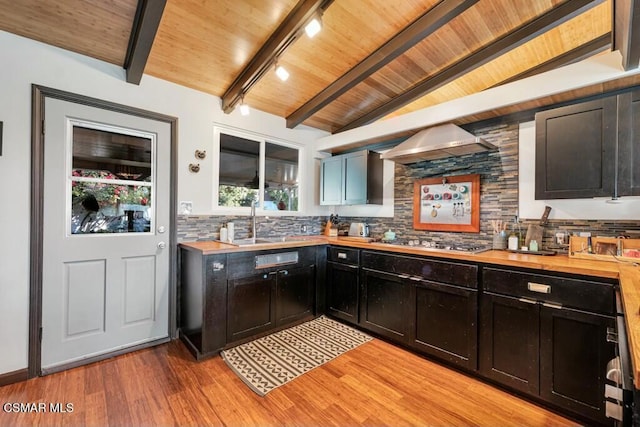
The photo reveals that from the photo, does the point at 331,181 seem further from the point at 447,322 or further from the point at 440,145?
the point at 447,322

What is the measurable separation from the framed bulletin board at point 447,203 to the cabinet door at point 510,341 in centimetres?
97

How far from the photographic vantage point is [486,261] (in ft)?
6.94

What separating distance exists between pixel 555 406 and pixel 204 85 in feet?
12.8

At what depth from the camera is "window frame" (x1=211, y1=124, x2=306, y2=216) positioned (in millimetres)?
3139

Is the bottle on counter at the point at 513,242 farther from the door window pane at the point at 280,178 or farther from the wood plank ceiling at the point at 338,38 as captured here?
the door window pane at the point at 280,178

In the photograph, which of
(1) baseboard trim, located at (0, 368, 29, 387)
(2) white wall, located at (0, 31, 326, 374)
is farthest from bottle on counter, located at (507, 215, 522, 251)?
(1) baseboard trim, located at (0, 368, 29, 387)

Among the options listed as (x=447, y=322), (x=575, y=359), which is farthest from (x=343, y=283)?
(x=575, y=359)

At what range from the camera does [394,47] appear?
2.36m

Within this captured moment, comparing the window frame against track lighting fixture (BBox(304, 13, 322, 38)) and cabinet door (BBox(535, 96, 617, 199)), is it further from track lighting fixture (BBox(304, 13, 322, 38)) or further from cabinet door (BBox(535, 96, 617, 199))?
cabinet door (BBox(535, 96, 617, 199))

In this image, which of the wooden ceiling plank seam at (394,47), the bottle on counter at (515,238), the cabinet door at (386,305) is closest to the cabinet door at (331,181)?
the wooden ceiling plank seam at (394,47)

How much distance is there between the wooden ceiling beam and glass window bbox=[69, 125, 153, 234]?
3.47 metres

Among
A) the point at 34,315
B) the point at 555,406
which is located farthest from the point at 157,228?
the point at 555,406

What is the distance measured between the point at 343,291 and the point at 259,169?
5.92 ft

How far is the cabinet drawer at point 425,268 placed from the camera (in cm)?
220
